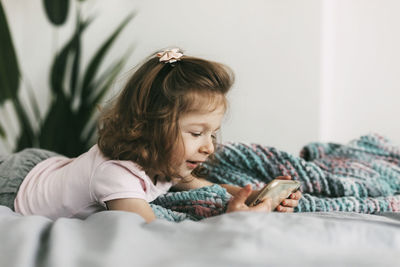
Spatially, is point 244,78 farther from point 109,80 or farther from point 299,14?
point 109,80

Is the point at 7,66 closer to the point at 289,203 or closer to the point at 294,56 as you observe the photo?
the point at 294,56

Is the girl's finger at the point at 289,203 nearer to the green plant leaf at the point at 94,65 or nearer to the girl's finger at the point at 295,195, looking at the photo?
the girl's finger at the point at 295,195

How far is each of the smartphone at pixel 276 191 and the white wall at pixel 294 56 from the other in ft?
2.72

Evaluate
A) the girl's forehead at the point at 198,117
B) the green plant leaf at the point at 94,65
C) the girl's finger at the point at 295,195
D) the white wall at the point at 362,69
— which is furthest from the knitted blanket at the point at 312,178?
the green plant leaf at the point at 94,65

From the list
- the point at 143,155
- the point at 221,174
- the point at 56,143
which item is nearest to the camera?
the point at 143,155

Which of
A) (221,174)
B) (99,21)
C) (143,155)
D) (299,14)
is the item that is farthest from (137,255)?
(99,21)

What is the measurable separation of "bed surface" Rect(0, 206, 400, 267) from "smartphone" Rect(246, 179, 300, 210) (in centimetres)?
23

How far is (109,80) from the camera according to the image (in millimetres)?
1659

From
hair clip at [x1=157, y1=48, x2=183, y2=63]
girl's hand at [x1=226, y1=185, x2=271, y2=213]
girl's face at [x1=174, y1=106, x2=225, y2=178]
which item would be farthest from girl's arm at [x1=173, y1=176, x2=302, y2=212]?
hair clip at [x1=157, y1=48, x2=183, y2=63]

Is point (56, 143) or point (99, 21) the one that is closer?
point (56, 143)

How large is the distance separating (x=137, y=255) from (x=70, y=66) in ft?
4.21

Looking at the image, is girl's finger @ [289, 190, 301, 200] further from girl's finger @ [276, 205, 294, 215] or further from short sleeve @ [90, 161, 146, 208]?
short sleeve @ [90, 161, 146, 208]

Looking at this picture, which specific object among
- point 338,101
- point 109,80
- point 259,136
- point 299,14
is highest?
point 299,14

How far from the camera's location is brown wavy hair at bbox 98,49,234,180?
2.84ft
